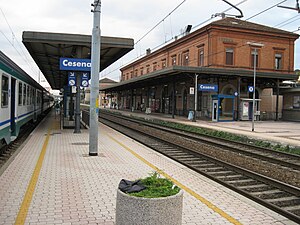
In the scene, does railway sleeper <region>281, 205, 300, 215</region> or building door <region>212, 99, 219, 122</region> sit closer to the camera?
railway sleeper <region>281, 205, 300, 215</region>

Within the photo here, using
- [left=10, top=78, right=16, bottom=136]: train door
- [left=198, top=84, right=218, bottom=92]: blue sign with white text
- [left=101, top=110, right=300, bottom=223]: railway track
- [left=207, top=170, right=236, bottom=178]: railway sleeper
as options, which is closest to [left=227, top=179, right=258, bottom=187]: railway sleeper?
[left=101, top=110, right=300, bottom=223]: railway track

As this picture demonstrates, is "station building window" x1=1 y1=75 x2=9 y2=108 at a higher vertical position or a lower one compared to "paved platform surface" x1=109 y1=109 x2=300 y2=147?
higher

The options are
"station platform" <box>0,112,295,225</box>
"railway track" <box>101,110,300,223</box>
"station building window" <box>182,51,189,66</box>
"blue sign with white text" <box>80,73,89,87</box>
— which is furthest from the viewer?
"station building window" <box>182,51,189,66</box>

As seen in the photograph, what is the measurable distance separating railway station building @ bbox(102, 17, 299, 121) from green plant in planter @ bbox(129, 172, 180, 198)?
26.5m

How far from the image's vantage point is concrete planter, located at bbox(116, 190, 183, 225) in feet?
11.6

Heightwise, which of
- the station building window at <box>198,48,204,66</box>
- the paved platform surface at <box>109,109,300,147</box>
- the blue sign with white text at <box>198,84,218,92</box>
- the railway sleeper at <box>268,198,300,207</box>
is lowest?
the railway sleeper at <box>268,198,300,207</box>

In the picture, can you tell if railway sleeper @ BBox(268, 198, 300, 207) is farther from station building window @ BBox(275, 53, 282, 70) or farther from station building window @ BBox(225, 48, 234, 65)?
station building window @ BBox(275, 53, 282, 70)

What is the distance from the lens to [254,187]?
739cm

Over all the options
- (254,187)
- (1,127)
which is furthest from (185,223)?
(1,127)

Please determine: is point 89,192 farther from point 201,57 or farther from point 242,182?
point 201,57

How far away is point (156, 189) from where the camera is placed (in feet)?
12.6

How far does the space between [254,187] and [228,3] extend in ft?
28.1

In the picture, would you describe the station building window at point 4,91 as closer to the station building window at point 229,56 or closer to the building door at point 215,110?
the building door at point 215,110

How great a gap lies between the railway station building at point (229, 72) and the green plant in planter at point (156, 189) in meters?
26.5
